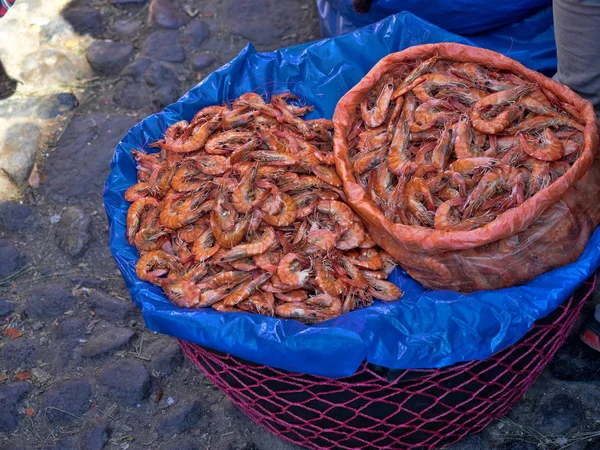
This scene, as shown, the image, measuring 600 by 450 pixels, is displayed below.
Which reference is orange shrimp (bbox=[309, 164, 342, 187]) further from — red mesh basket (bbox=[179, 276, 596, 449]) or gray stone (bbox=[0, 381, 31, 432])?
gray stone (bbox=[0, 381, 31, 432])

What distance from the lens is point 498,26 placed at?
135 inches

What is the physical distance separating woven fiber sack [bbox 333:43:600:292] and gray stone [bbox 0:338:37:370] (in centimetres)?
165

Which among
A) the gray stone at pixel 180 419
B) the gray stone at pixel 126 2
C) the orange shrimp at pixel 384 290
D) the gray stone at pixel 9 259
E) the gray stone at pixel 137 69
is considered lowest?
the gray stone at pixel 180 419

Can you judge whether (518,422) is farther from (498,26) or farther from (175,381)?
(498,26)

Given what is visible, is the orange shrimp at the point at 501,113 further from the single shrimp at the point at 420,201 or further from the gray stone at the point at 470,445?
the gray stone at the point at 470,445

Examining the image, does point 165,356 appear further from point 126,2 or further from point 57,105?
point 126,2

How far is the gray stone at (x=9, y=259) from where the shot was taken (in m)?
3.51

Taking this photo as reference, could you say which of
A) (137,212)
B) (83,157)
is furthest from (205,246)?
(83,157)

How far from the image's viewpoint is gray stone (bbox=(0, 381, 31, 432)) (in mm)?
2912

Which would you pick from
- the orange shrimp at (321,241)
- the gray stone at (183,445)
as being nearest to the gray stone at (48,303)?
the gray stone at (183,445)

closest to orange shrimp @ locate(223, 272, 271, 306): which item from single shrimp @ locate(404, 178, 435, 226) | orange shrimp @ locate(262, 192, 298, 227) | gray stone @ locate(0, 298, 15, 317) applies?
orange shrimp @ locate(262, 192, 298, 227)

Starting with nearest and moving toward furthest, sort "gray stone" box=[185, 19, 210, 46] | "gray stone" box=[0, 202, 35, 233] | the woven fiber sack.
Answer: the woven fiber sack < "gray stone" box=[0, 202, 35, 233] < "gray stone" box=[185, 19, 210, 46]

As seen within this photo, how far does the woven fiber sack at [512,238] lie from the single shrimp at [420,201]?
103mm

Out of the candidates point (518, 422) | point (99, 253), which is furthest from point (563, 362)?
point (99, 253)
